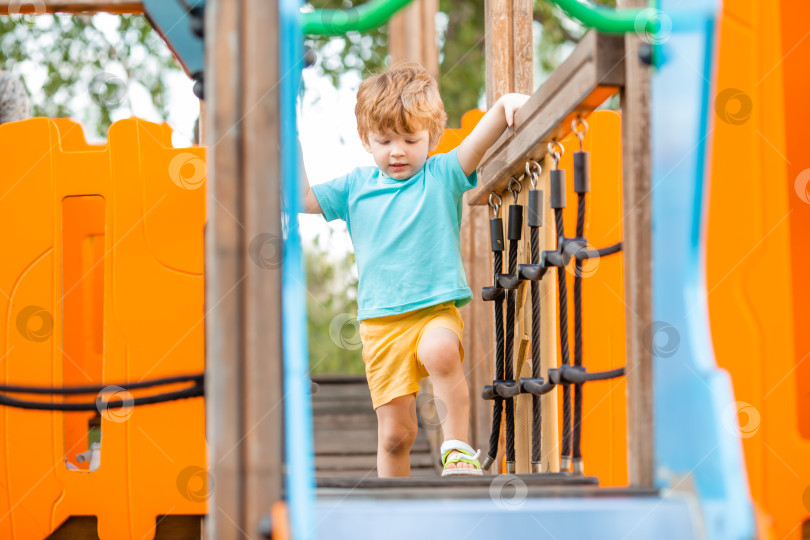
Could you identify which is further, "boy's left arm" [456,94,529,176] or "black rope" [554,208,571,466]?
"boy's left arm" [456,94,529,176]

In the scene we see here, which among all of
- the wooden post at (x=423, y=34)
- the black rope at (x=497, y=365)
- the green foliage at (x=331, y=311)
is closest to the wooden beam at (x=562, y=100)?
the black rope at (x=497, y=365)

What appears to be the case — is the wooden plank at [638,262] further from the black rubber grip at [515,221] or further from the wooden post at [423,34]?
the wooden post at [423,34]

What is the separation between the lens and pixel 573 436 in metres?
1.64

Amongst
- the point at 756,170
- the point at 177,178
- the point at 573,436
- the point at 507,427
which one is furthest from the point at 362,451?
the point at 756,170

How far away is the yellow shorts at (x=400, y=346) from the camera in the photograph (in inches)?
Answer: 83.9

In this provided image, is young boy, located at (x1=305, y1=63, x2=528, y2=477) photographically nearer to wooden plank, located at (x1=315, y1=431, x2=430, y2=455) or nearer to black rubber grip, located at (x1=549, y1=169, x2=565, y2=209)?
black rubber grip, located at (x1=549, y1=169, x2=565, y2=209)

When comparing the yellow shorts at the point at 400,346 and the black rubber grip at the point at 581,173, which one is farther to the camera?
the yellow shorts at the point at 400,346

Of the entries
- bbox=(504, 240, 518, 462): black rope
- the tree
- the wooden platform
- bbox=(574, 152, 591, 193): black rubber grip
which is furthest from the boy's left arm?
the tree

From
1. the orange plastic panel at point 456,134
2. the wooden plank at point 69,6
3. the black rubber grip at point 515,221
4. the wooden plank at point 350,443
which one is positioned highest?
the orange plastic panel at point 456,134

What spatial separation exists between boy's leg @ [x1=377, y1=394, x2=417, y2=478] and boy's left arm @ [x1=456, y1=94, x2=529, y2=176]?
0.62 metres

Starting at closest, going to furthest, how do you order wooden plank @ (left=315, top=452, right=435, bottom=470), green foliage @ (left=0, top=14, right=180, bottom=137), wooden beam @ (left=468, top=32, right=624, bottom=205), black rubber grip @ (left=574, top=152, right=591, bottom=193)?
wooden beam @ (left=468, top=32, right=624, bottom=205), black rubber grip @ (left=574, top=152, right=591, bottom=193), wooden plank @ (left=315, top=452, right=435, bottom=470), green foliage @ (left=0, top=14, right=180, bottom=137)

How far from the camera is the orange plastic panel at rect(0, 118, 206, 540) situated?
207 cm

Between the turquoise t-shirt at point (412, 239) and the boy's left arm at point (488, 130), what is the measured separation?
3 cm

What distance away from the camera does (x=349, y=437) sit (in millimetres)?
3775
